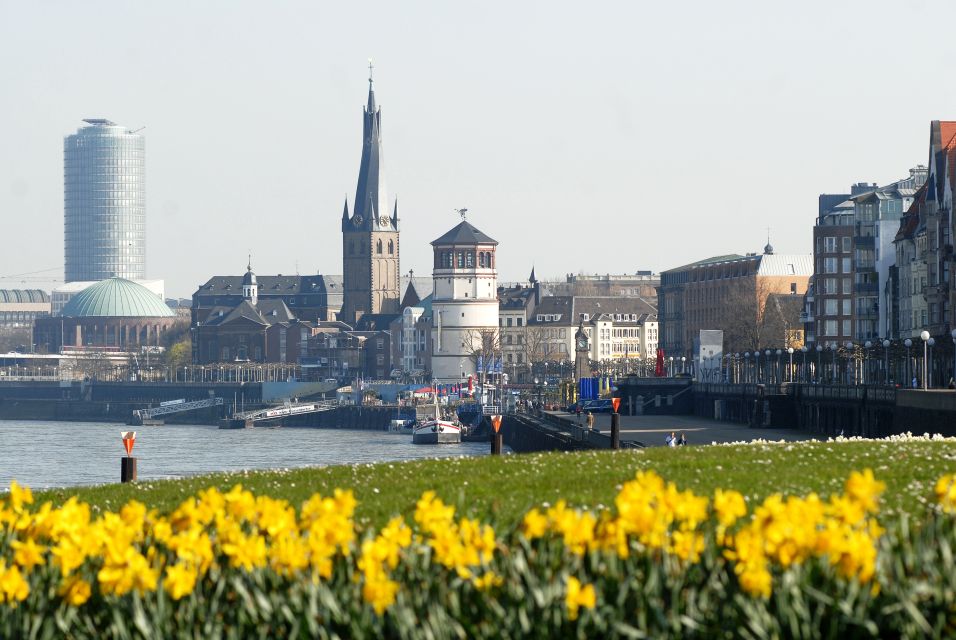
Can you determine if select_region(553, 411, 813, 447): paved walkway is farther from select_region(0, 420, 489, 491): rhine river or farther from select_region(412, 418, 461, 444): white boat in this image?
select_region(412, 418, 461, 444): white boat

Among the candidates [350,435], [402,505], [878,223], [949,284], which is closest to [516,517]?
[402,505]

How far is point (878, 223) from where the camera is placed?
445 feet

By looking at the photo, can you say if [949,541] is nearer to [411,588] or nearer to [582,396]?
[411,588]

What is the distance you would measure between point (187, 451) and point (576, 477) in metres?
108

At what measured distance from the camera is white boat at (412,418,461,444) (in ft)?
502

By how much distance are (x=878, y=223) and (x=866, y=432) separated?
5879 centimetres

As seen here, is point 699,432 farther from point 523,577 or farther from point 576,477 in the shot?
point 523,577

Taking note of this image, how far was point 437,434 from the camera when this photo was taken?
153000 mm

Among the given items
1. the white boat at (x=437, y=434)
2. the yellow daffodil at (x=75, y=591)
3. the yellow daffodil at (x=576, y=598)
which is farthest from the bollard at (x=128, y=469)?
the white boat at (x=437, y=434)

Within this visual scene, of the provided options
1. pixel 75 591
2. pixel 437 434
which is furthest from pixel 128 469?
pixel 437 434

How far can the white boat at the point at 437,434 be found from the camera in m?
153

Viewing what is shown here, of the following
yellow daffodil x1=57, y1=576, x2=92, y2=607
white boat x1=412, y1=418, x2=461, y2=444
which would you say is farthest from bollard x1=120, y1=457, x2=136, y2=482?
white boat x1=412, y1=418, x2=461, y2=444

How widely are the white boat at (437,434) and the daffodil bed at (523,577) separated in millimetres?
138798

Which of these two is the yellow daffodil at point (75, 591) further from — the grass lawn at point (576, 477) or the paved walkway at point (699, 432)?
the paved walkway at point (699, 432)
